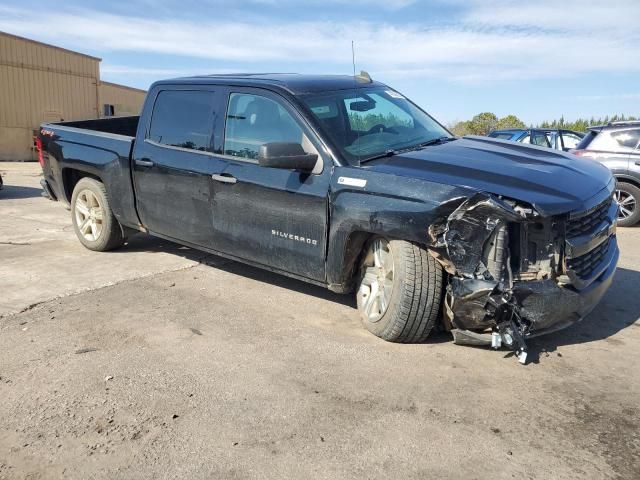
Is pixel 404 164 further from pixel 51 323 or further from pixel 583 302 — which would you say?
pixel 51 323

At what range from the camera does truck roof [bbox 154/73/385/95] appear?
15.1 feet

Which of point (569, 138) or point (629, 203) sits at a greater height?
point (569, 138)

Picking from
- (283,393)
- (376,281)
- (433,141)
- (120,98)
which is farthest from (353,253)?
(120,98)

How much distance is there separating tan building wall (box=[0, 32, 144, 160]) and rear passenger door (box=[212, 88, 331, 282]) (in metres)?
18.9

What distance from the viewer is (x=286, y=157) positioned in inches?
157

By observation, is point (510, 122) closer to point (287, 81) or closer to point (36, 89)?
point (36, 89)

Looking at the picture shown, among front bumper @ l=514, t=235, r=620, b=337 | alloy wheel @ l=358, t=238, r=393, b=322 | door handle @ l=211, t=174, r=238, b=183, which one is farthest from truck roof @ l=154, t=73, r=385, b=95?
front bumper @ l=514, t=235, r=620, b=337

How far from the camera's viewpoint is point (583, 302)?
11.9 feet

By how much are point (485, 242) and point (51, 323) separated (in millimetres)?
3267

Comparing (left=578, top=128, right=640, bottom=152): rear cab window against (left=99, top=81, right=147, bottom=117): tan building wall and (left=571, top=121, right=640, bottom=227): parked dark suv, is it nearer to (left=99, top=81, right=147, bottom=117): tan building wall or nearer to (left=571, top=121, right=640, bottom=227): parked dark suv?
(left=571, top=121, right=640, bottom=227): parked dark suv

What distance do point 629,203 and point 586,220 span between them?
5929 millimetres

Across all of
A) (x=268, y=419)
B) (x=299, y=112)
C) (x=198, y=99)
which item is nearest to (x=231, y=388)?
(x=268, y=419)

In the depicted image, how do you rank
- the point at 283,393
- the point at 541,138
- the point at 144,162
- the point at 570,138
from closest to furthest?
the point at 283,393, the point at 144,162, the point at 541,138, the point at 570,138

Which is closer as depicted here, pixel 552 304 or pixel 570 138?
pixel 552 304
